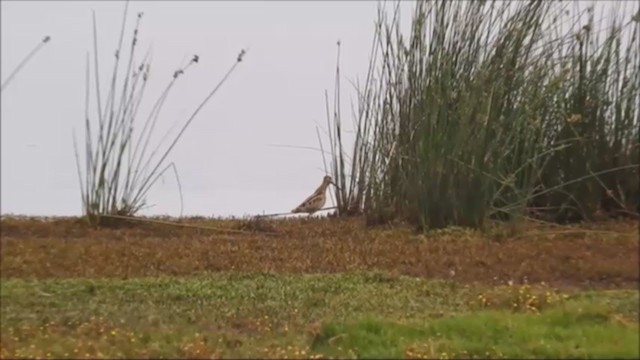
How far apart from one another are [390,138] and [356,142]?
0.71 meters

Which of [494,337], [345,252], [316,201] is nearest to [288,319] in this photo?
[494,337]

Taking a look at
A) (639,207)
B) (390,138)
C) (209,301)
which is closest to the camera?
(209,301)

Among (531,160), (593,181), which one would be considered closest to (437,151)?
(531,160)

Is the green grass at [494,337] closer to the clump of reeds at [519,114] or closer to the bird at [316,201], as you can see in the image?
the clump of reeds at [519,114]

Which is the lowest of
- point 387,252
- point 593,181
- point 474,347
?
point 474,347

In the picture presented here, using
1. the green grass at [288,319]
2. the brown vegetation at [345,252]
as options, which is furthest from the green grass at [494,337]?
the brown vegetation at [345,252]

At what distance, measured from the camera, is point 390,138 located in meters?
11.5

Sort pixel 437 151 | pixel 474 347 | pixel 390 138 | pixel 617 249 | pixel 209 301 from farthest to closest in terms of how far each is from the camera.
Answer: pixel 390 138, pixel 437 151, pixel 617 249, pixel 209 301, pixel 474 347

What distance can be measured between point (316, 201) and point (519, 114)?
2.94 metres

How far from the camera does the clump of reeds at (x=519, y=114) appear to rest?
9.98 m

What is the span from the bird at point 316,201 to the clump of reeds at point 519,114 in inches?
66.3

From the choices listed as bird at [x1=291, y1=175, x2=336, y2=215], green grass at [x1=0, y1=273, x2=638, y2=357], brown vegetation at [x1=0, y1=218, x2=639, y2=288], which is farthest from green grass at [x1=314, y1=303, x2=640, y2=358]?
bird at [x1=291, y1=175, x2=336, y2=215]

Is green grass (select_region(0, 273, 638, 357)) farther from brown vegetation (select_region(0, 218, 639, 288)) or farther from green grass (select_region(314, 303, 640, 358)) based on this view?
brown vegetation (select_region(0, 218, 639, 288))

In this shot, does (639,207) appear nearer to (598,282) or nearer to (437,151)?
(437,151)
